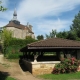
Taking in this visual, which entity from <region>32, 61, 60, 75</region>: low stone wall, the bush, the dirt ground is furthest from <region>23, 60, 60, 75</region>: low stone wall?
the dirt ground

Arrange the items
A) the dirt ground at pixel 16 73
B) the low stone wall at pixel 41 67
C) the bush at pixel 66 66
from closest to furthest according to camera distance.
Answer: the dirt ground at pixel 16 73 → the bush at pixel 66 66 → the low stone wall at pixel 41 67

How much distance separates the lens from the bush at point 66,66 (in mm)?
19344

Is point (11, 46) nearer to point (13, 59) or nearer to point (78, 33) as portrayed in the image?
point (13, 59)

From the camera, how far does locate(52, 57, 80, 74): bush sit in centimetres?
1934

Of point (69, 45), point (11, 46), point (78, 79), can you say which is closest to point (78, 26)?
point (11, 46)

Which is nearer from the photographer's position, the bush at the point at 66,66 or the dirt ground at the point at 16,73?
the dirt ground at the point at 16,73

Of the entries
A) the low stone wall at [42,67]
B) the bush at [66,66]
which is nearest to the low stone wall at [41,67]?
the low stone wall at [42,67]

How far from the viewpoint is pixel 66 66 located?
19375mm

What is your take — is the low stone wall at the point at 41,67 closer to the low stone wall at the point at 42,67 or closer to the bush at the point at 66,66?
the low stone wall at the point at 42,67

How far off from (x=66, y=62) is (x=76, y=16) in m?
51.8

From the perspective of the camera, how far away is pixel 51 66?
20109 millimetres

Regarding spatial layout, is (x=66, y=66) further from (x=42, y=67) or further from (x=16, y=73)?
(x=16, y=73)

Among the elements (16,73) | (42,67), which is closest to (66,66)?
(42,67)

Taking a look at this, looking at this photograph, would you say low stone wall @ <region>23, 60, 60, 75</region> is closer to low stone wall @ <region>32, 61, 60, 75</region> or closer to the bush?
low stone wall @ <region>32, 61, 60, 75</region>
